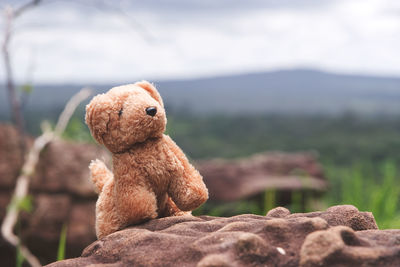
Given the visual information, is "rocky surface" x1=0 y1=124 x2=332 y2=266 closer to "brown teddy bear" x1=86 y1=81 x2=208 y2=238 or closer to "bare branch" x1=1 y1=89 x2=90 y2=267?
"bare branch" x1=1 y1=89 x2=90 y2=267

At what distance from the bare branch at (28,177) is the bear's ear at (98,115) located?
75.7 inches

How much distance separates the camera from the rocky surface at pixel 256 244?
77 centimetres

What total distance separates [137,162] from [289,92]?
18748 mm

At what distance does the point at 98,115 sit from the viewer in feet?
3.41

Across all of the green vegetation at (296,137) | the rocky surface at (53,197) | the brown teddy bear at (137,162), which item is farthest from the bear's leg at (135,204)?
the green vegetation at (296,137)

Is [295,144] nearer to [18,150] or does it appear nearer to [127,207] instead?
[18,150]

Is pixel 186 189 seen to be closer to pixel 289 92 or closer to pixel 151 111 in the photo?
pixel 151 111

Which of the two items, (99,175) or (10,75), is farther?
(10,75)

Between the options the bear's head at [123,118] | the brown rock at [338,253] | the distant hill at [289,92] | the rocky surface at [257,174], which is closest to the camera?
the brown rock at [338,253]

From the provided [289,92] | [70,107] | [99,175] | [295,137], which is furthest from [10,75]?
[289,92]

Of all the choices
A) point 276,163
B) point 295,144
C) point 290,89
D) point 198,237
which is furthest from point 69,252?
point 290,89

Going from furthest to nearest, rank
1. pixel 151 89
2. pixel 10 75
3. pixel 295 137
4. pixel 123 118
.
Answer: pixel 295 137 < pixel 10 75 < pixel 151 89 < pixel 123 118

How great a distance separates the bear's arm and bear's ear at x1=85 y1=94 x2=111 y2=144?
158 millimetres

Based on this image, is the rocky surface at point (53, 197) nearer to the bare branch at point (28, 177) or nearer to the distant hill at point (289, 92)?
the bare branch at point (28, 177)
